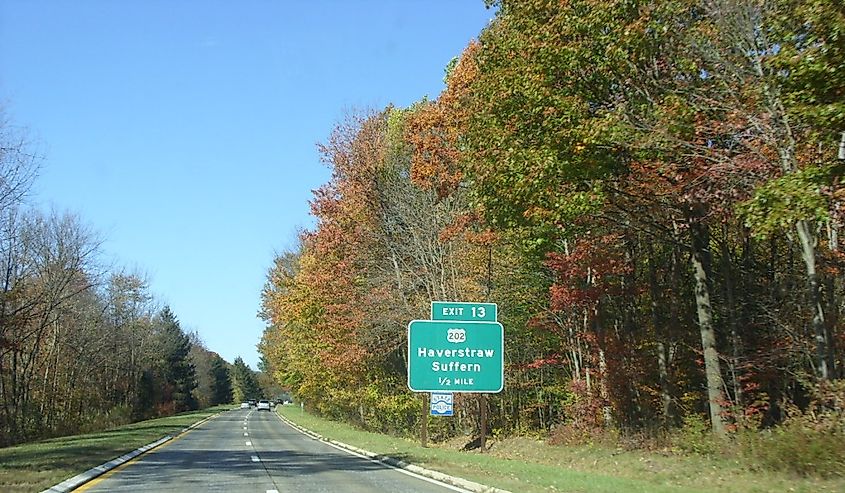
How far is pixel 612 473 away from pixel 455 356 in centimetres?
778

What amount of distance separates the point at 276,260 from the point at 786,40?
55417 mm

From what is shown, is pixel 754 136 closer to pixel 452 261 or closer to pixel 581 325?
pixel 581 325

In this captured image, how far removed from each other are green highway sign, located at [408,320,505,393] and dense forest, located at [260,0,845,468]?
3048 millimetres

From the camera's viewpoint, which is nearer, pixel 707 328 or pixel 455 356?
pixel 707 328

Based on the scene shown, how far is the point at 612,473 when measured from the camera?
17188 mm

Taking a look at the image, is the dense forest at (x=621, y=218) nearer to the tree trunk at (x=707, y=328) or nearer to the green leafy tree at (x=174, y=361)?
the tree trunk at (x=707, y=328)

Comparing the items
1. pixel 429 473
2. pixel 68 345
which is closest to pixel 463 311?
pixel 429 473

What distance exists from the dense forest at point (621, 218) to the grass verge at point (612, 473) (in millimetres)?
1486

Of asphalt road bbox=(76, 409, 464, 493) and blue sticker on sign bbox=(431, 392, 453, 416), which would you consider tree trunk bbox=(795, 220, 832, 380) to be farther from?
blue sticker on sign bbox=(431, 392, 453, 416)

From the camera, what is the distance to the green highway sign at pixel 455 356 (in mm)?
23844

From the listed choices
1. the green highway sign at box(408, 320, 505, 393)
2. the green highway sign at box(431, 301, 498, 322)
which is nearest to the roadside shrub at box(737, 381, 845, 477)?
the green highway sign at box(408, 320, 505, 393)

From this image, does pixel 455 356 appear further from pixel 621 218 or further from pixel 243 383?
pixel 243 383

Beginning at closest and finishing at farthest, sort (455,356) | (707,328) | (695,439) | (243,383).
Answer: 1. (695,439)
2. (707,328)
3. (455,356)
4. (243,383)

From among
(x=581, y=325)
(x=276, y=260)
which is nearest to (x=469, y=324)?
(x=581, y=325)
